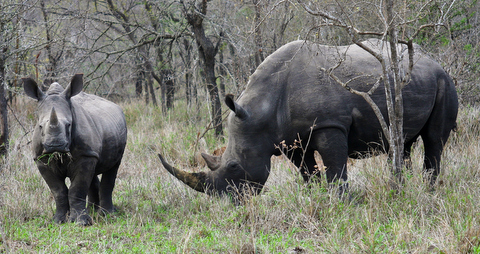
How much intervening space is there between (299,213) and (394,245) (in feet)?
3.13

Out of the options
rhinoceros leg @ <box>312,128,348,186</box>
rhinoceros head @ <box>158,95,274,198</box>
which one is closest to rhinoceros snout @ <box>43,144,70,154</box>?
rhinoceros head @ <box>158,95,274,198</box>

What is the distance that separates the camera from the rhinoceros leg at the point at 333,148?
4.86 m

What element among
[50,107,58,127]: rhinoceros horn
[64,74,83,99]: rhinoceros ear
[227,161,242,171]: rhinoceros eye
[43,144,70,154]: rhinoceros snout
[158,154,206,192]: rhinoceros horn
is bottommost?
[158,154,206,192]: rhinoceros horn

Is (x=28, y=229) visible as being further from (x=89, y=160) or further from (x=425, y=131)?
(x=425, y=131)

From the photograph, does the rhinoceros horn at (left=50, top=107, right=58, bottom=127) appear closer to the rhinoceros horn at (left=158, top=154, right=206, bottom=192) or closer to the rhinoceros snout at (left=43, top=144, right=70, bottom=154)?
the rhinoceros snout at (left=43, top=144, right=70, bottom=154)

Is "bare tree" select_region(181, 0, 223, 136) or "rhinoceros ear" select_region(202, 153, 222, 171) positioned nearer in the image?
"rhinoceros ear" select_region(202, 153, 222, 171)

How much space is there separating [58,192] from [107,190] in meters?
0.72

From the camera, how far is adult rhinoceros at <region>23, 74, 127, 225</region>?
4.47 m

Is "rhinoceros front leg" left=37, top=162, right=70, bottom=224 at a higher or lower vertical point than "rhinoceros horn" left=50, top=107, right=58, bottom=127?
lower

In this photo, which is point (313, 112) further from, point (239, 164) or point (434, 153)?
point (434, 153)

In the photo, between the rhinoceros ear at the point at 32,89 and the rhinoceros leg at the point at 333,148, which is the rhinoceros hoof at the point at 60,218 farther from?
the rhinoceros leg at the point at 333,148

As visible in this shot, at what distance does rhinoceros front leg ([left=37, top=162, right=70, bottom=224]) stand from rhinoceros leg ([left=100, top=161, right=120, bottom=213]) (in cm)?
Result: 53

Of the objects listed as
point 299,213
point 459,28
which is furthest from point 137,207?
point 459,28

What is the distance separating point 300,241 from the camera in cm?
398
